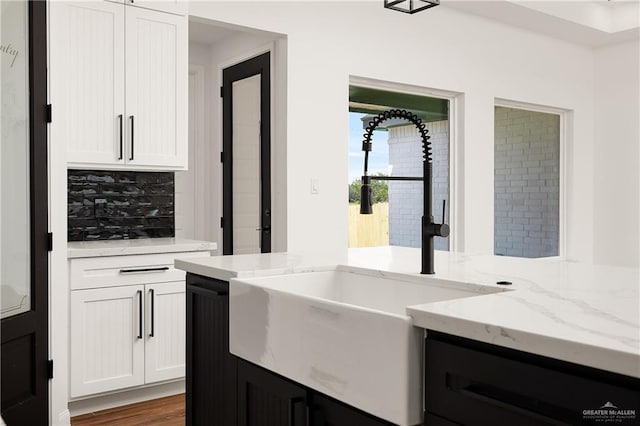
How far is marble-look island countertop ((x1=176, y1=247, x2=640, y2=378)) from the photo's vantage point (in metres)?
0.98

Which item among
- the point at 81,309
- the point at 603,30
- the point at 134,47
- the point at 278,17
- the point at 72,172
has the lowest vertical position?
the point at 81,309

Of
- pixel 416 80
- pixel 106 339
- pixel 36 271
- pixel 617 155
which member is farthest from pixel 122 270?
pixel 617 155

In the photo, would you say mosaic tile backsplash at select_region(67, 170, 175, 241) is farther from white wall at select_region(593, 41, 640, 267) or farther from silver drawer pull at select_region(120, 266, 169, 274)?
white wall at select_region(593, 41, 640, 267)

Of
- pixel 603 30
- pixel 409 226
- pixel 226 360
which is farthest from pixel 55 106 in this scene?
pixel 603 30

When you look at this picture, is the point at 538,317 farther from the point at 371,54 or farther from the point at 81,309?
the point at 371,54

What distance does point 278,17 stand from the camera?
4059 millimetres

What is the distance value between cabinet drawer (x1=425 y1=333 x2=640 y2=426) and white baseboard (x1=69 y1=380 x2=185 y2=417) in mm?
2620

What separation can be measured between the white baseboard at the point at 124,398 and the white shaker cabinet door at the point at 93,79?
130cm

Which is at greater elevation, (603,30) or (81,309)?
(603,30)

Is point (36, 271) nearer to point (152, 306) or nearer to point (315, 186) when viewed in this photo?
point (152, 306)

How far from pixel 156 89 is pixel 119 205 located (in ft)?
3.01

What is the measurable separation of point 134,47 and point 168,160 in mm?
678

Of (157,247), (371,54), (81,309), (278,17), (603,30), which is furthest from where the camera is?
(603,30)

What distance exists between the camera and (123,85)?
11.3ft
